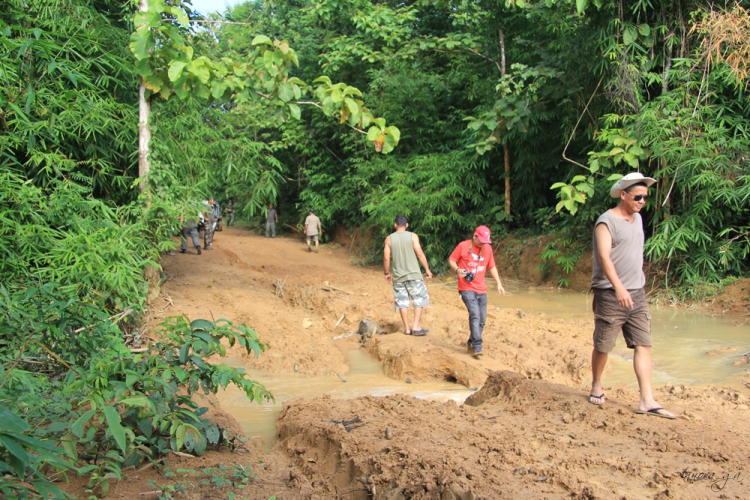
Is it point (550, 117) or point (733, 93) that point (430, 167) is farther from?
point (733, 93)

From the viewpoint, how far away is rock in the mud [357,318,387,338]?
833cm

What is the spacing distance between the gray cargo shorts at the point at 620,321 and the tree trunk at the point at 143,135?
233 inches

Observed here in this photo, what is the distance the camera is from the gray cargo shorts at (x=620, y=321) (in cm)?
421

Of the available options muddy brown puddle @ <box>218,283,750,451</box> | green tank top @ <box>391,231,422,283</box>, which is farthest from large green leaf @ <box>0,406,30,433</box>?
green tank top @ <box>391,231,422,283</box>

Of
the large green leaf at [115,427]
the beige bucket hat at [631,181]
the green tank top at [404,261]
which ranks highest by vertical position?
the beige bucket hat at [631,181]

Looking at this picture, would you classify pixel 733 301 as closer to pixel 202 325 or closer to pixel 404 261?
pixel 404 261

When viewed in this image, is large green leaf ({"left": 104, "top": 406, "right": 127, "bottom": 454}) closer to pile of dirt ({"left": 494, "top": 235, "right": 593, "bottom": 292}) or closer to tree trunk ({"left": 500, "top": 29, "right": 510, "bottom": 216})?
pile of dirt ({"left": 494, "top": 235, "right": 593, "bottom": 292})

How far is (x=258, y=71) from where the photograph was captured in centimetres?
656

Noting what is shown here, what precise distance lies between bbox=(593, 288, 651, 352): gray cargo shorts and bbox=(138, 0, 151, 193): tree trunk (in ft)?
19.4

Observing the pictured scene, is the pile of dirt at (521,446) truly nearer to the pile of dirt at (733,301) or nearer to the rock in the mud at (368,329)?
the rock in the mud at (368,329)

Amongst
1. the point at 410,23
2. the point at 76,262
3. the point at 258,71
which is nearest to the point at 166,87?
the point at 258,71

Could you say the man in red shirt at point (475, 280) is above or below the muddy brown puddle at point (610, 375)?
above

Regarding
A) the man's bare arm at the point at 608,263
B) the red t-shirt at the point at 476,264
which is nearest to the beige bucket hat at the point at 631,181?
the man's bare arm at the point at 608,263

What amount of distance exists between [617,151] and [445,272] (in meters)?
5.96
